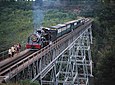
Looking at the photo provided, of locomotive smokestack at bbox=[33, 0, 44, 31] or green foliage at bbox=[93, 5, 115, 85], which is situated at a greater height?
locomotive smokestack at bbox=[33, 0, 44, 31]

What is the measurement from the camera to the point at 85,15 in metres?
56.1

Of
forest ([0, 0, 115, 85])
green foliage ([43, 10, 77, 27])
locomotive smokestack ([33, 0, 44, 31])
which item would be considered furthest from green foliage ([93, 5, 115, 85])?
locomotive smokestack ([33, 0, 44, 31])

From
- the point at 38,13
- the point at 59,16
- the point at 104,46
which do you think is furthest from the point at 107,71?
the point at 59,16

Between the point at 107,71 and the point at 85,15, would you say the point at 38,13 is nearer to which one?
the point at 85,15

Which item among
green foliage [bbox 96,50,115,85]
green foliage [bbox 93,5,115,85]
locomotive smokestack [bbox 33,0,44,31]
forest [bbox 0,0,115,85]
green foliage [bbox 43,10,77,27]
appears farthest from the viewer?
green foliage [bbox 43,10,77,27]

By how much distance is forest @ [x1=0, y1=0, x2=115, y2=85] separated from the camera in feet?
86.2

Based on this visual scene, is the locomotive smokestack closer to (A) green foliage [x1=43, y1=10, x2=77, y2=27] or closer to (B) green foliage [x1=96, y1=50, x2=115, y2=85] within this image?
(A) green foliage [x1=43, y1=10, x2=77, y2=27]

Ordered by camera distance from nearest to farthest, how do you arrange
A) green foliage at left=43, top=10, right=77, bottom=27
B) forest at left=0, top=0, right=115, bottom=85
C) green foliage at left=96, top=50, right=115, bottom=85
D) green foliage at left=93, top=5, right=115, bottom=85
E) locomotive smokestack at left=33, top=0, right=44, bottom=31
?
green foliage at left=96, top=50, right=115, bottom=85
green foliage at left=93, top=5, right=115, bottom=85
forest at left=0, top=0, right=115, bottom=85
locomotive smokestack at left=33, top=0, right=44, bottom=31
green foliage at left=43, top=10, right=77, bottom=27

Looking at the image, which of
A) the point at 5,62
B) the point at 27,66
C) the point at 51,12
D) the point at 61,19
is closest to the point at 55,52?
the point at 5,62

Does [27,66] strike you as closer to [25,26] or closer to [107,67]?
[107,67]

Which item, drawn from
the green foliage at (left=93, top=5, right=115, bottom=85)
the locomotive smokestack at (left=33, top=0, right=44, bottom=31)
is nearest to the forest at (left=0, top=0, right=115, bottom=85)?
the green foliage at (left=93, top=5, right=115, bottom=85)

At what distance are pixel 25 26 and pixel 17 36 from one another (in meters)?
5.35

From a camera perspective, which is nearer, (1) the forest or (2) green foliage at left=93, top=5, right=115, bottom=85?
(2) green foliage at left=93, top=5, right=115, bottom=85

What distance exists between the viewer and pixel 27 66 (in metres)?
11.6
